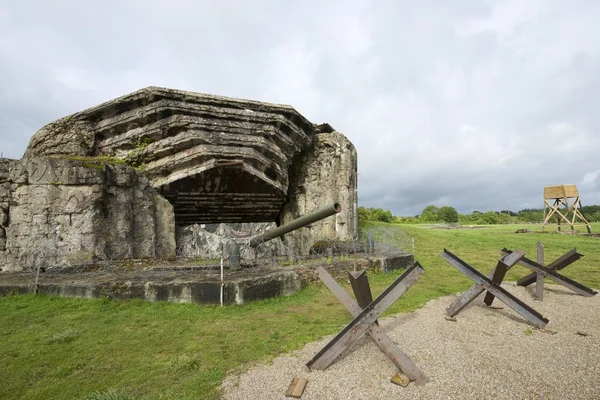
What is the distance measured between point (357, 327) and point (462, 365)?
126cm

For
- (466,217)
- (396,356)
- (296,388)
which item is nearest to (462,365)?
(396,356)

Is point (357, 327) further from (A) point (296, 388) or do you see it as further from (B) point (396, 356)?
(A) point (296, 388)

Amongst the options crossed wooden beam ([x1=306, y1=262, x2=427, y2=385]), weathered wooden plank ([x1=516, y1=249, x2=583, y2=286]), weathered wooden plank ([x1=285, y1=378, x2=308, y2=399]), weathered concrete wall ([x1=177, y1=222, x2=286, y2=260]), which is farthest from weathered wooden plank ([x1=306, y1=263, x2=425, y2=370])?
weathered concrete wall ([x1=177, y1=222, x2=286, y2=260])

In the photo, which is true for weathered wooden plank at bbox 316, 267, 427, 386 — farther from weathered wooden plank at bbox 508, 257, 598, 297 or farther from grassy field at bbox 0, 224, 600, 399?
weathered wooden plank at bbox 508, 257, 598, 297

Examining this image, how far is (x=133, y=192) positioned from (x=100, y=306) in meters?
4.19

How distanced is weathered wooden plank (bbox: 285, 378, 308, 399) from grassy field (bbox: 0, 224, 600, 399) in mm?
745

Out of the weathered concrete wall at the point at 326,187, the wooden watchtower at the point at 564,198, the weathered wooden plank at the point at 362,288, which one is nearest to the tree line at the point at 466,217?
the wooden watchtower at the point at 564,198

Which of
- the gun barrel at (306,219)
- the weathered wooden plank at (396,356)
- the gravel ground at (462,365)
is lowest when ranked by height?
the gravel ground at (462,365)

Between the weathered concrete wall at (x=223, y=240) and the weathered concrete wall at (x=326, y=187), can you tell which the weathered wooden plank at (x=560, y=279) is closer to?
the weathered concrete wall at (x=326, y=187)

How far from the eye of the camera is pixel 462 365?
331 centimetres

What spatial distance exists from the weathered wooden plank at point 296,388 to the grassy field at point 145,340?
2.44 feet

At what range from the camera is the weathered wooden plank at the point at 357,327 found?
3.32 m

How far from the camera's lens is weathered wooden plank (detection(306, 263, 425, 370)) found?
131 inches

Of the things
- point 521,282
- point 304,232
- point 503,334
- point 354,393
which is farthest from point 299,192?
point 354,393
